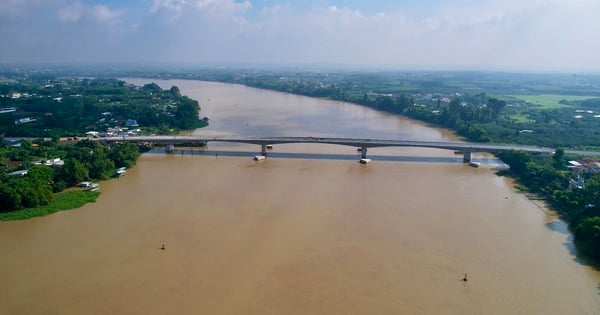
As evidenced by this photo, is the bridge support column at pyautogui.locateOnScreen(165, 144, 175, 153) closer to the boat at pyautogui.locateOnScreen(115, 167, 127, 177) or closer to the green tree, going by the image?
the boat at pyautogui.locateOnScreen(115, 167, 127, 177)

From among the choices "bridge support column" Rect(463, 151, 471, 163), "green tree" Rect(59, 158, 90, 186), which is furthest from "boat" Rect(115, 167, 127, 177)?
"bridge support column" Rect(463, 151, 471, 163)

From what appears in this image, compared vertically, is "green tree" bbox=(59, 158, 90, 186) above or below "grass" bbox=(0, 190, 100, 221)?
above

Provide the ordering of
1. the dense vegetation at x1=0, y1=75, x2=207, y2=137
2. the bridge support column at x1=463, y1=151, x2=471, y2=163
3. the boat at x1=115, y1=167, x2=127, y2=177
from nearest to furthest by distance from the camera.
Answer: the boat at x1=115, y1=167, x2=127, y2=177, the bridge support column at x1=463, y1=151, x2=471, y2=163, the dense vegetation at x1=0, y1=75, x2=207, y2=137

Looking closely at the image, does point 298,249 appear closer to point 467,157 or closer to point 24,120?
point 467,157

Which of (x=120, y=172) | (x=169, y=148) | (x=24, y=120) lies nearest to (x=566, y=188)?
(x=120, y=172)

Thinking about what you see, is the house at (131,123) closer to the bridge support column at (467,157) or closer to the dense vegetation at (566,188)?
the bridge support column at (467,157)

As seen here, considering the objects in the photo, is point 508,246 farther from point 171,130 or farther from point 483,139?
point 171,130

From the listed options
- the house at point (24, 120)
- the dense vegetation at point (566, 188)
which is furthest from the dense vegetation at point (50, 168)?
the dense vegetation at point (566, 188)
